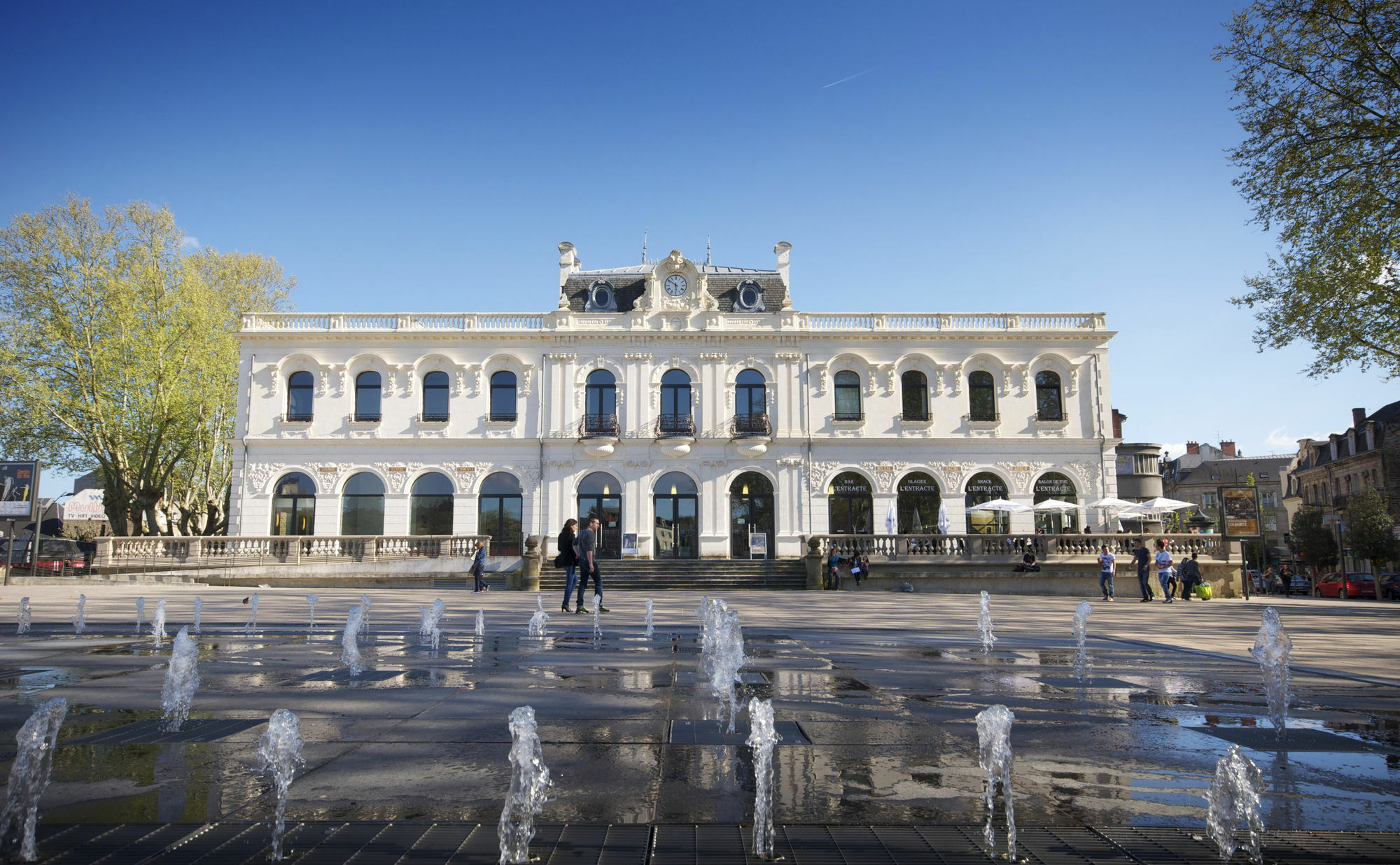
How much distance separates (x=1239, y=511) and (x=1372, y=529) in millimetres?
32753

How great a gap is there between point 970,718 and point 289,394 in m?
35.1

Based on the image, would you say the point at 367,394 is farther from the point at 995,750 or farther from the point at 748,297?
the point at 995,750

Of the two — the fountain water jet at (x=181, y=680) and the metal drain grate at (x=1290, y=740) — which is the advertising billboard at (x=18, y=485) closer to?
the fountain water jet at (x=181, y=680)

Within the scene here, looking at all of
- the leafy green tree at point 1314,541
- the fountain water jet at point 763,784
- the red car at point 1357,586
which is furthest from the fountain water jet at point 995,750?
the leafy green tree at point 1314,541

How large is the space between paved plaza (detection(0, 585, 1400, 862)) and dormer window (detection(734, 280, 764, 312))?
2617 centimetres

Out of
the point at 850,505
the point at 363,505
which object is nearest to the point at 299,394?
the point at 363,505

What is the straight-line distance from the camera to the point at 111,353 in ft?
108

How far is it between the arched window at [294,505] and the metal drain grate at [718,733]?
3249cm

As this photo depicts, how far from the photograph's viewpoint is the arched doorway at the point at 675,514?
113ft

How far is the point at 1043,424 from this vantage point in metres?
34.9

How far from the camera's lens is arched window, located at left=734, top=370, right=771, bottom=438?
34.7 meters

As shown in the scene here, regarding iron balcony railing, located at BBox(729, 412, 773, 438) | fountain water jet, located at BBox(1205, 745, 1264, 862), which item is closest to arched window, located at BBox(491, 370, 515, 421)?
iron balcony railing, located at BBox(729, 412, 773, 438)

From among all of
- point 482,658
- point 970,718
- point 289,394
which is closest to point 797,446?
point 289,394

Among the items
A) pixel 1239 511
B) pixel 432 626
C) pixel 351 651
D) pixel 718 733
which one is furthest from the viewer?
pixel 1239 511
